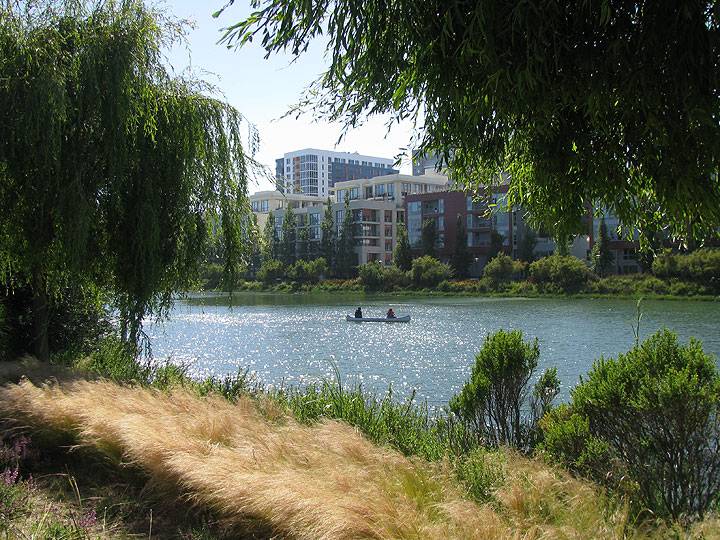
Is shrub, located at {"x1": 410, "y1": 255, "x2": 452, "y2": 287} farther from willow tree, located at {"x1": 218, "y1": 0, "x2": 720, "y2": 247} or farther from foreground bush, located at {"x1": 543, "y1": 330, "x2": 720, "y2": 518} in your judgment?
willow tree, located at {"x1": 218, "y1": 0, "x2": 720, "y2": 247}

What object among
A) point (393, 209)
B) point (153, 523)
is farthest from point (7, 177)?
point (393, 209)

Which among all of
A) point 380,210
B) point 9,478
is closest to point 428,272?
point 380,210

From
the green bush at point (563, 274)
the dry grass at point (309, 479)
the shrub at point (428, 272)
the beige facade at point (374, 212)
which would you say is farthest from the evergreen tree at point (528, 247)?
the dry grass at point (309, 479)

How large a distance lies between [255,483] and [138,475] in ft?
5.30

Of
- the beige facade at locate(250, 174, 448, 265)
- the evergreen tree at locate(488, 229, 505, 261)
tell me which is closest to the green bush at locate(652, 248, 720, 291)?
the evergreen tree at locate(488, 229, 505, 261)

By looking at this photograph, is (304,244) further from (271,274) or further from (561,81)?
(561,81)

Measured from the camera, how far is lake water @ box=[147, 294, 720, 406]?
68.0 ft

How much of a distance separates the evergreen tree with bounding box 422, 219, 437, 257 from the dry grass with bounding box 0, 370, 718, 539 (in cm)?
7793

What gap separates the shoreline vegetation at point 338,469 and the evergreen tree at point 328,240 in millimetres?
85833

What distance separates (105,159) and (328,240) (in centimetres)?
8486

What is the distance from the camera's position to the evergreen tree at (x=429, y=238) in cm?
8294

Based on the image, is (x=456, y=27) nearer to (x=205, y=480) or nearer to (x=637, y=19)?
(x=637, y=19)

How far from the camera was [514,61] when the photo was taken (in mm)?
3252

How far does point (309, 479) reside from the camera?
12.2 feet
